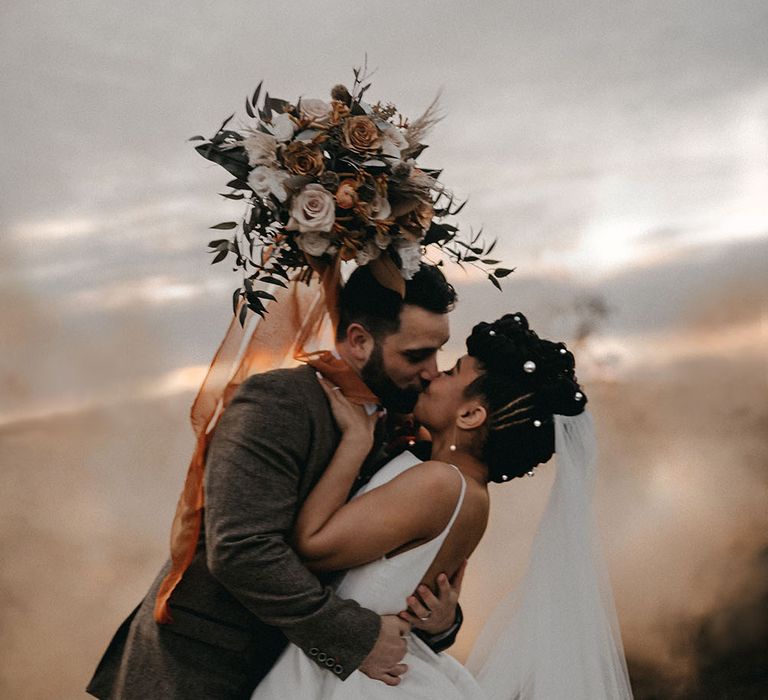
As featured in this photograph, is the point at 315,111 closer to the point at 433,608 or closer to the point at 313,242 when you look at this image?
the point at 313,242

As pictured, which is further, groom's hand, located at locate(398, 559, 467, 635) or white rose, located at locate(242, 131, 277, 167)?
groom's hand, located at locate(398, 559, 467, 635)

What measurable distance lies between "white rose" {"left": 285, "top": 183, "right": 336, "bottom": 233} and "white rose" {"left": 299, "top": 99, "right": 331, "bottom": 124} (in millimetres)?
155

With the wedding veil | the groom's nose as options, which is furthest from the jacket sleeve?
the wedding veil

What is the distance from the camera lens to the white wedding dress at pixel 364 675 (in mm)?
2158

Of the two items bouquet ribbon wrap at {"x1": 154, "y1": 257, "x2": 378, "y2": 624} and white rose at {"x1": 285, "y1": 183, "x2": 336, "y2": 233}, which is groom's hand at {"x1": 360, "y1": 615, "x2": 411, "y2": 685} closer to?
bouquet ribbon wrap at {"x1": 154, "y1": 257, "x2": 378, "y2": 624}

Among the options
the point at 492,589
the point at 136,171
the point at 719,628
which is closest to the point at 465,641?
the point at 492,589

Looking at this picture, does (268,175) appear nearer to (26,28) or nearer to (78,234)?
(78,234)

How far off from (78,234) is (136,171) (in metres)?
0.40

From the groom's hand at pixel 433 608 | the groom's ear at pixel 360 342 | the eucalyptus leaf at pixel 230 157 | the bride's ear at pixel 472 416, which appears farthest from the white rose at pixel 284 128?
the groom's hand at pixel 433 608

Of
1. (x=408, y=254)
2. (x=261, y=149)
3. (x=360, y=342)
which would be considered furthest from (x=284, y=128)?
(x=360, y=342)

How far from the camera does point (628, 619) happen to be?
494 cm

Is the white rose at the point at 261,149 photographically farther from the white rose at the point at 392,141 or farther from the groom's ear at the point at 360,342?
the groom's ear at the point at 360,342

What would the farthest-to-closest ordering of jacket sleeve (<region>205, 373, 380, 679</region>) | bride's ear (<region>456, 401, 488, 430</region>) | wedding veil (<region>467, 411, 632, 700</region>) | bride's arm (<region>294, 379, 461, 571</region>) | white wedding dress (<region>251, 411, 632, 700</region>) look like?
wedding veil (<region>467, 411, 632, 700</region>)
bride's ear (<region>456, 401, 488, 430</region>)
white wedding dress (<region>251, 411, 632, 700</region>)
bride's arm (<region>294, 379, 461, 571</region>)
jacket sleeve (<region>205, 373, 380, 679</region>)

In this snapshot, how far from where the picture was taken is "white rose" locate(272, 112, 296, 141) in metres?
2.10
